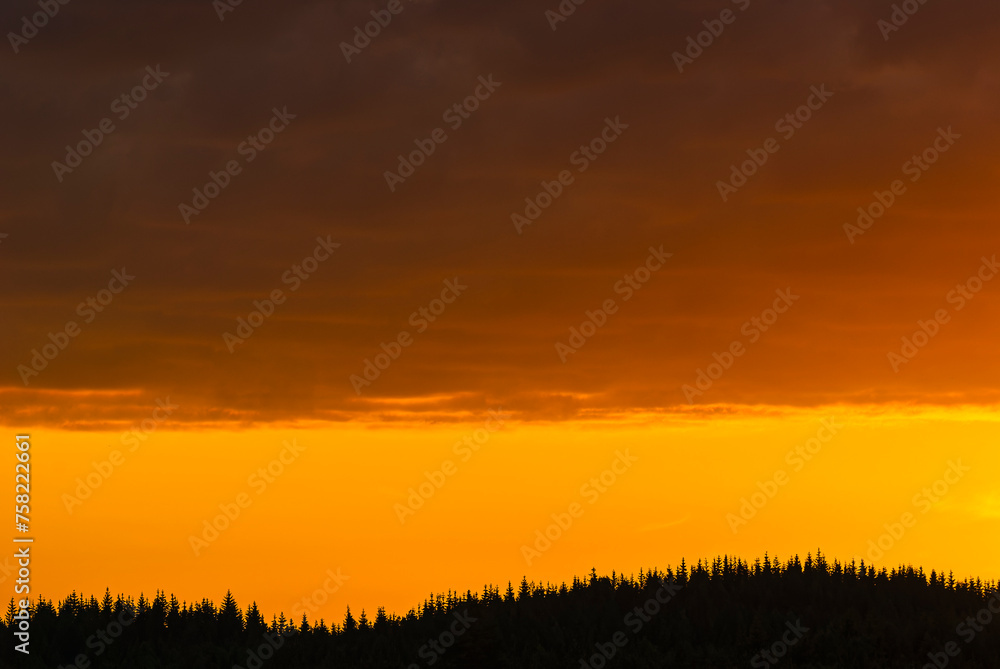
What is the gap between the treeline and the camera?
78125 mm

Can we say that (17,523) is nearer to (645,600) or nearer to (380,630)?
(380,630)

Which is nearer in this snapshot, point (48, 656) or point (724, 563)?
point (724, 563)

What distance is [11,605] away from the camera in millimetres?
106750

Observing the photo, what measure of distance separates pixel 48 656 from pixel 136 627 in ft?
27.5

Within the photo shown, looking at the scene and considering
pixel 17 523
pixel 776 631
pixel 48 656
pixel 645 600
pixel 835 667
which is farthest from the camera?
pixel 48 656

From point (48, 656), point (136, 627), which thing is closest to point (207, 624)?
point (136, 627)

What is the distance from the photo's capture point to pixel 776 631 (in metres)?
80.9

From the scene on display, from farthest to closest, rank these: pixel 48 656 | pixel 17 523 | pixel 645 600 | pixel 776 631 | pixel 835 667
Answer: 1. pixel 48 656
2. pixel 645 600
3. pixel 776 631
4. pixel 835 667
5. pixel 17 523

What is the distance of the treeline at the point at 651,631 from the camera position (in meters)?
78.1

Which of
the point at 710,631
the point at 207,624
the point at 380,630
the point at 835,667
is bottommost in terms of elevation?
the point at 835,667

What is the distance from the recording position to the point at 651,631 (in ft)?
278

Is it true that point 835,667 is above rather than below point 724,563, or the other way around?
below

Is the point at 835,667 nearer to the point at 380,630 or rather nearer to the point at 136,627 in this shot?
the point at 380,630

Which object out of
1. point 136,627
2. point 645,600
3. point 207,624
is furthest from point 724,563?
point 136,627
